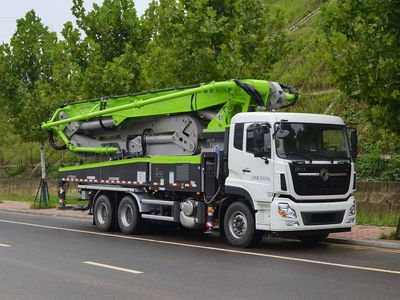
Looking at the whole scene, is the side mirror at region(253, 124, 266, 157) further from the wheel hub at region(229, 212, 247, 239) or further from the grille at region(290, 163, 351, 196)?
the wheel hub at region(229, 212, 247, 239)

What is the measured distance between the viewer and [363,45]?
12.8 m

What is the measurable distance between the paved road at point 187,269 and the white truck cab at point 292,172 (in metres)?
0.68

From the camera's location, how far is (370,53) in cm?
1269

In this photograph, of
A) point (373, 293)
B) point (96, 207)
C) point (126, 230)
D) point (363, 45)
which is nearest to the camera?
point (373, 293)

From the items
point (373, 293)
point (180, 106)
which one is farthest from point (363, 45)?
point (373, 293)

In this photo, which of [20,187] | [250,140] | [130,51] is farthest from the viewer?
[20,187]

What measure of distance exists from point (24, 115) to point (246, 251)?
1589 centimetres

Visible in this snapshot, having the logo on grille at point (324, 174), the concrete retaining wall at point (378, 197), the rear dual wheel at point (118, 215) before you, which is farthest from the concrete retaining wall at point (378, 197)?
the rear dual wheel at point (118, 215)

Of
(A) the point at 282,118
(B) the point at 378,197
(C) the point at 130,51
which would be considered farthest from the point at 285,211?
(C) the point at 130,51

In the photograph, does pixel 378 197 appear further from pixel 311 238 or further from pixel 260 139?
pixel 260 139

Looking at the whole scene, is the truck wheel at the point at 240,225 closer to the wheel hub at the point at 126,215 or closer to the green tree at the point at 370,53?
the green tree at the point at 370,53

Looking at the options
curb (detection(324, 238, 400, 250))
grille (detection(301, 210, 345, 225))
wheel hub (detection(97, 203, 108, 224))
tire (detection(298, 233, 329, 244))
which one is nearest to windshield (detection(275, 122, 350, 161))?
grille (detection(301, 210, 345, 225))

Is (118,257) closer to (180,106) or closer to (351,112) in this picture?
(180,106)

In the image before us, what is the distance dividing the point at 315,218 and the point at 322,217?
190 millimetres
